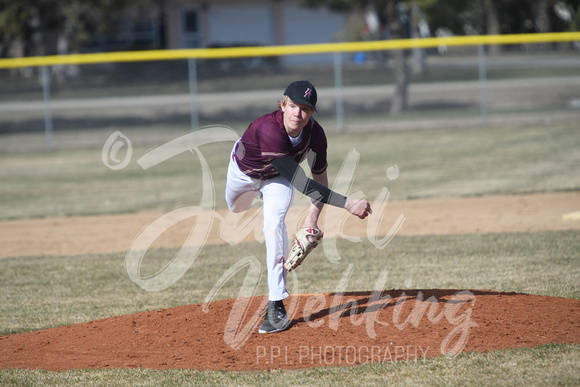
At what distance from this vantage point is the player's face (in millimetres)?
4195

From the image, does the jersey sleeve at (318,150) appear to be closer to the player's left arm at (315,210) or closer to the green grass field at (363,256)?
the player's left arm at (315,210)

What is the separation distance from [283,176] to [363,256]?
2.95 m

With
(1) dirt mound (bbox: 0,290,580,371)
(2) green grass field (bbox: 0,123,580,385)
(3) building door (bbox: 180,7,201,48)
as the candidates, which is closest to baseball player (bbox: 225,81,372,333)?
(1) dirt mound (bbox: 0,290,580,371)

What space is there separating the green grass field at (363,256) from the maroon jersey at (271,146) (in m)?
1.43

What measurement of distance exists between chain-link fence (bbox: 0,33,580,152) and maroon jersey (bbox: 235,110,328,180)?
12.4 metres

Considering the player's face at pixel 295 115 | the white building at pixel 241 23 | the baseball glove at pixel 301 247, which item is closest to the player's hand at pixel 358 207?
the baseball glove at pixel 301 247

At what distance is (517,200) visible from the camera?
9.57 meters

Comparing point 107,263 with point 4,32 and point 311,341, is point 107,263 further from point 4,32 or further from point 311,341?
point 4,32

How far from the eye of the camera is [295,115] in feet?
13.8

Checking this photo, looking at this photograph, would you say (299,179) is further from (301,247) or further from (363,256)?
(363,256)

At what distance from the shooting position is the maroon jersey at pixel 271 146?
14.0 feet

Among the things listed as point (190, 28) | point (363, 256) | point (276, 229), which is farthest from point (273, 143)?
point (190, 28)

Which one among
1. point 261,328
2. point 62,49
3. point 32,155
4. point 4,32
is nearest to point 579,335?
point 261,328

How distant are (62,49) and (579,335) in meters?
29.7
